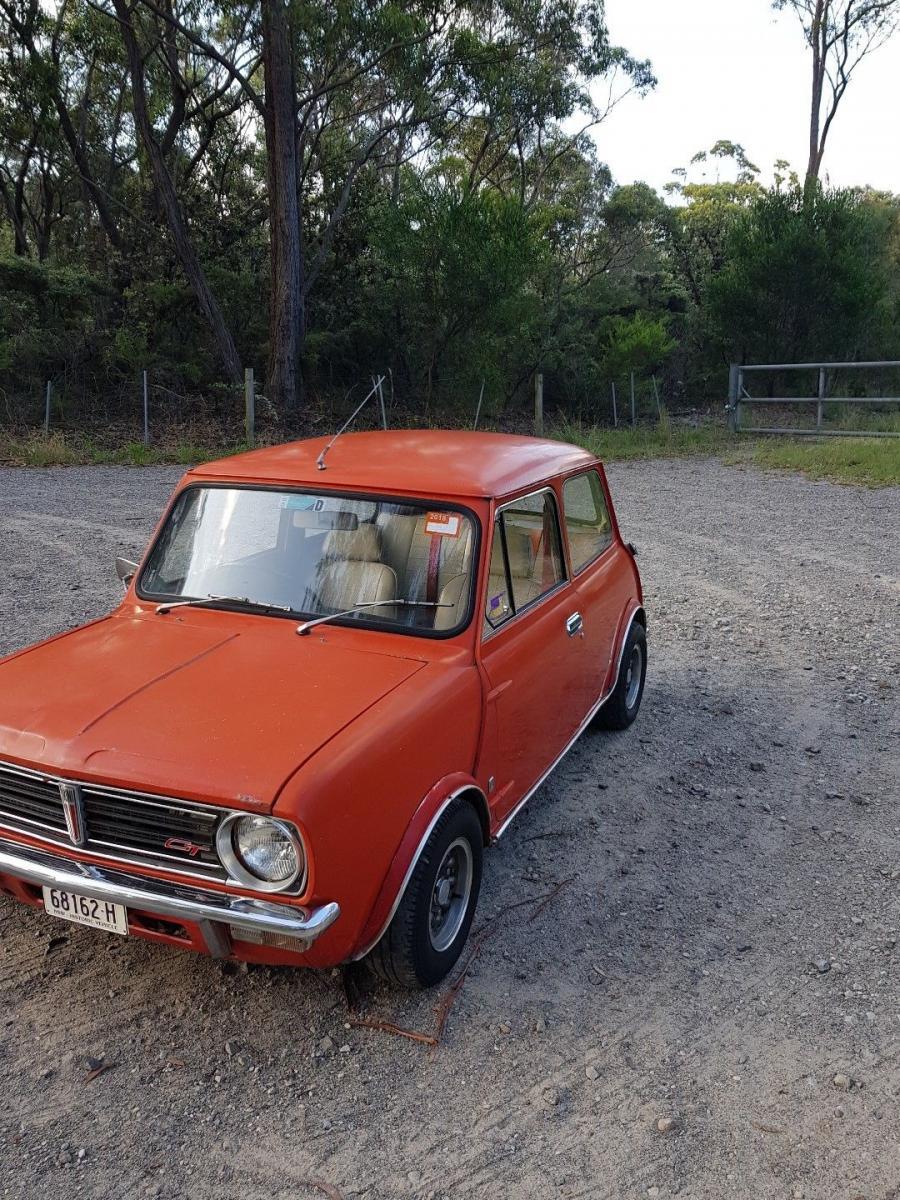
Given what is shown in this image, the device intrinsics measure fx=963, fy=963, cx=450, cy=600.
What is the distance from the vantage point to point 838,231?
2091 centimetres

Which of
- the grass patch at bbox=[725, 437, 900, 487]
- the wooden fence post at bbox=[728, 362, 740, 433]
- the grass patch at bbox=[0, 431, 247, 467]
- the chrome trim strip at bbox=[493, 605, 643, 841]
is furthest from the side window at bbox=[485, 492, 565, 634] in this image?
the wooden fence post at bbox=[728, 362, 740, 433]

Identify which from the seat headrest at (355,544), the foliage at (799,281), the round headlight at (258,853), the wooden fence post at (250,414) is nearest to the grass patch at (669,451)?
the wooden fence post at (250,414)

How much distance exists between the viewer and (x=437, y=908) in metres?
3.14

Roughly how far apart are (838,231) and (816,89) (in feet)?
47.5

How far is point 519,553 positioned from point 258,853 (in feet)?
5.75

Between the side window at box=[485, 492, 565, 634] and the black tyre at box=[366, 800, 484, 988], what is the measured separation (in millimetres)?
763

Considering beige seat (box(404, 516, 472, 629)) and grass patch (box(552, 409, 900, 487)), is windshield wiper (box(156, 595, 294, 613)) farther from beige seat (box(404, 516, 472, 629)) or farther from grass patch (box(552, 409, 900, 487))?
grass patch (box(552, 409, 900, 487))

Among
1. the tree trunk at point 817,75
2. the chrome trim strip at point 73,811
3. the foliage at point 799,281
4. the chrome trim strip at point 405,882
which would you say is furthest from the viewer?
the tree trunk at point 817,75

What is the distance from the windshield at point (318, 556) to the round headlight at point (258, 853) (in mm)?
1052

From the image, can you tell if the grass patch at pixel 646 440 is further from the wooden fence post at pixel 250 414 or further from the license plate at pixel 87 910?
the license plate at pixel 87 910

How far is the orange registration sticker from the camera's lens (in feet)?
11.7

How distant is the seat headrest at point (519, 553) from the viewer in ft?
12.4

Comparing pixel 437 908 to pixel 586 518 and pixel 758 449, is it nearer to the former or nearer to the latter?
pixel 586 518

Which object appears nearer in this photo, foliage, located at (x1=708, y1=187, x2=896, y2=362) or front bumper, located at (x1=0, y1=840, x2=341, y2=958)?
front bumper, located at (x1=0, y1=840, x2=341, y2=958)
